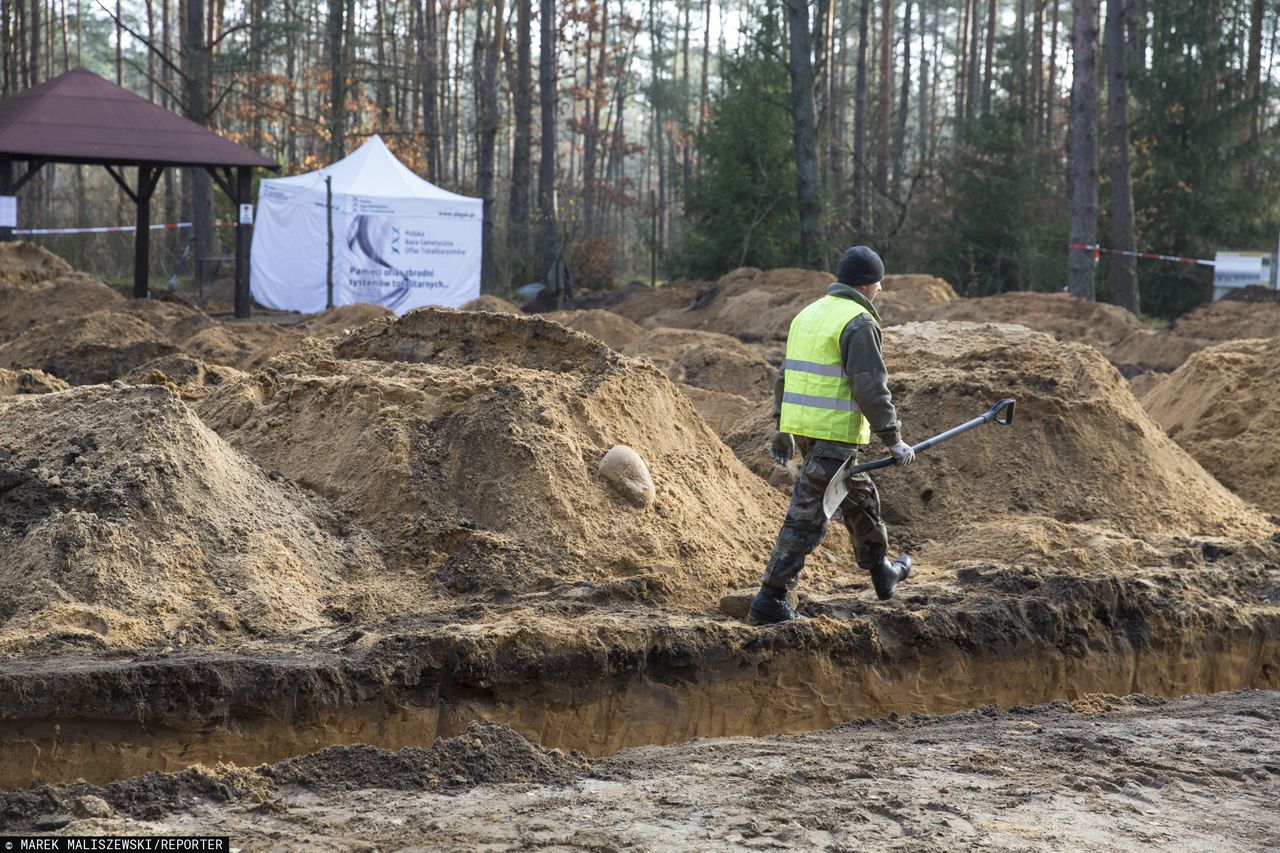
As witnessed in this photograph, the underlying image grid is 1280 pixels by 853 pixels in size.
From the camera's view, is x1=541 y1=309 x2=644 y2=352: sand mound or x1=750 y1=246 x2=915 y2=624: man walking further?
x1=541 y1=309 x2=644 y2=352: sand mound

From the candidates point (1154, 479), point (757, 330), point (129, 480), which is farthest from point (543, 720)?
point (757, 330)

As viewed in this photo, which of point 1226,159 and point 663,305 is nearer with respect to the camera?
point 663,305

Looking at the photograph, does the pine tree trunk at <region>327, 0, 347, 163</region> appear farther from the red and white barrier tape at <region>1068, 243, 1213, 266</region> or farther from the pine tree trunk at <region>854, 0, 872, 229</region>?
the red and white barrier tape at <region>1068, 243, 1213, 266</region>

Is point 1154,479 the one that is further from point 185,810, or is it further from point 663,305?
point 663,305

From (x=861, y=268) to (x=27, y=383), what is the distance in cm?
695

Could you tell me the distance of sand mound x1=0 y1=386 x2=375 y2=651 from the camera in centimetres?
564

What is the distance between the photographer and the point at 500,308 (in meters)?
18.5

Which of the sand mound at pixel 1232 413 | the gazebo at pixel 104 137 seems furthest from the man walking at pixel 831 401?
the gazebo at pixel 104 137

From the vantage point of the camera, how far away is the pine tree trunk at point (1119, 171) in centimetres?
2325

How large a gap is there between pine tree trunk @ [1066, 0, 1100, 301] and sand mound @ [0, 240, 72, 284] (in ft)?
53.7

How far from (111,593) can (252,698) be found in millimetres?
992

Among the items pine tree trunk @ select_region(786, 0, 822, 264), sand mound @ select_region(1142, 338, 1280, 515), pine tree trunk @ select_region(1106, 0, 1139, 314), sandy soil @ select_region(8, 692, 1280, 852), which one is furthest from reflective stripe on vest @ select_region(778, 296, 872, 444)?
pine tree trunk @ select_region(786, 0, 822, 264)

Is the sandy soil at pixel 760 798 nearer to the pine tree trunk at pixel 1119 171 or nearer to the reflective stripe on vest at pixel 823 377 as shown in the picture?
the reflective stripe on vest at pixel 823 377

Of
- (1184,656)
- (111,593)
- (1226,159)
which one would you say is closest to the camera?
(111,593)
